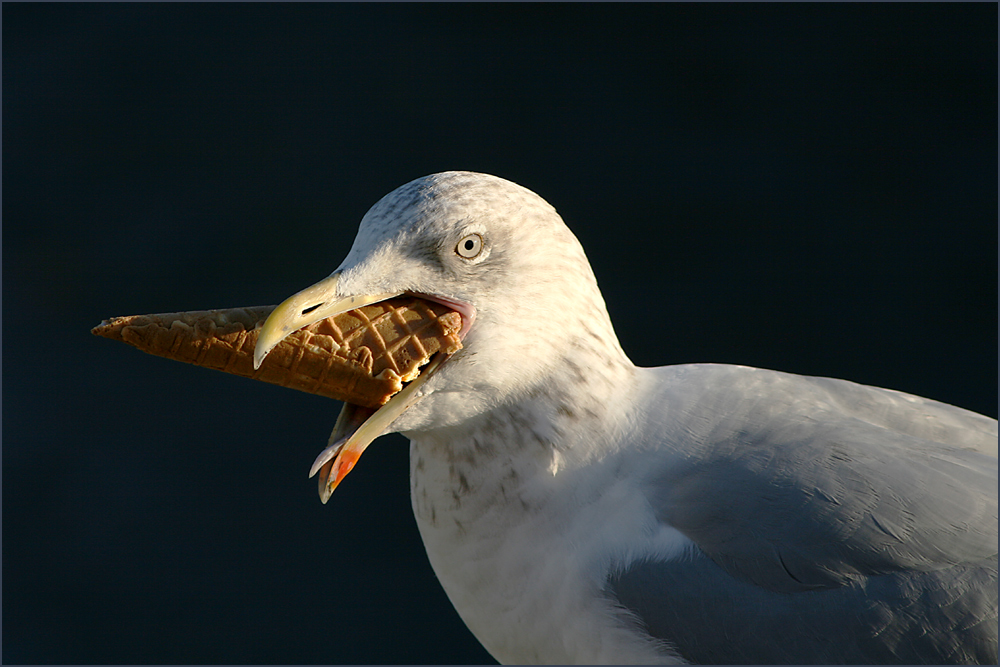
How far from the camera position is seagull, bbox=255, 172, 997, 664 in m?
1.42

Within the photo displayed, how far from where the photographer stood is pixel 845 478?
4.88ft

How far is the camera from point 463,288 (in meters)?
1.42

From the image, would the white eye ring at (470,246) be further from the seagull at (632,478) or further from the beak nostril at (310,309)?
the beak nostril at (310,309)

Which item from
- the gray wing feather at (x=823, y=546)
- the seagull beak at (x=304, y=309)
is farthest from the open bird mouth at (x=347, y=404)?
the gray wing feather at (x=823, y=546)

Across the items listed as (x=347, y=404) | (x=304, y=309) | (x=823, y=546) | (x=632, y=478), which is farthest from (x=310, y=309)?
(x=823, y=546)

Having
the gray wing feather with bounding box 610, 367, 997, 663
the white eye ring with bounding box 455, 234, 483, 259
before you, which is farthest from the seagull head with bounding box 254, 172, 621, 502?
the gray wing feather with bounding box 610, 367, 997, 663

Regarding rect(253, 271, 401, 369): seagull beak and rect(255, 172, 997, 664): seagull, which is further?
rect(255, 172, 997, 664): seagull

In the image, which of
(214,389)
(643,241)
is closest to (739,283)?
(643,241)

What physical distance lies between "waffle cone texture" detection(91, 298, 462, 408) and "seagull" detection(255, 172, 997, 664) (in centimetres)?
3

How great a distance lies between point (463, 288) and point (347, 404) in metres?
0.27

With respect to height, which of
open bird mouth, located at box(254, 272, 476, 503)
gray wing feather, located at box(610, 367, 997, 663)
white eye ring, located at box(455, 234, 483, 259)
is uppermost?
white eye ring, located at box(455, 234, 483, 259)

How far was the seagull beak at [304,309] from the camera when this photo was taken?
1314 mm

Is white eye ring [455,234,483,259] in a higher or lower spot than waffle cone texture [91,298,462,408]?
higher

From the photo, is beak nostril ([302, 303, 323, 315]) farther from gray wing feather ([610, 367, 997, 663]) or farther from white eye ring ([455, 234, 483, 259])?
gray wing feather ([610, 367, 997, 663])
